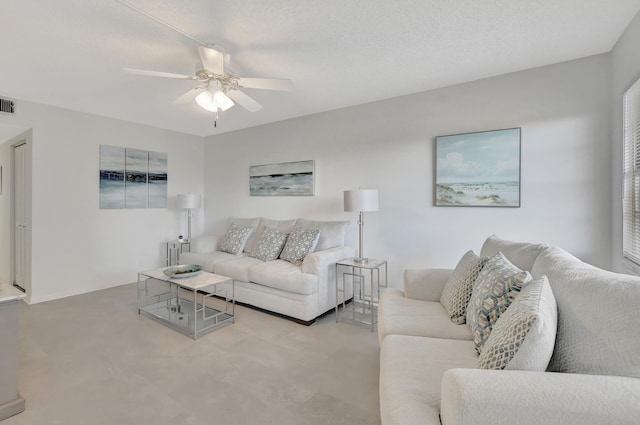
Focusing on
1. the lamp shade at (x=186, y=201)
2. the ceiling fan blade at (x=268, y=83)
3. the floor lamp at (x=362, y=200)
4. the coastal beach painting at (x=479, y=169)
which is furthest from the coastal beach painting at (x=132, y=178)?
the coastal beach painting at (x=479, y=169)

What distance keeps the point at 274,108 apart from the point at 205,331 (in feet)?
9.05

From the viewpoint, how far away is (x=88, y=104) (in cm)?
370

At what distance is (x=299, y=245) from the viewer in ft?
11.8

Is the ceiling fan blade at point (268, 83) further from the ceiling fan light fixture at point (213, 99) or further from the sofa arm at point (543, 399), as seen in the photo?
the sofa arm at point (543, 399)

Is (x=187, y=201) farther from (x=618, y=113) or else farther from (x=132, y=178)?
(x=618, y=113)

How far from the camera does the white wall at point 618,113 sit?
204 centimetres

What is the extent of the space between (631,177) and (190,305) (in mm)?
4254

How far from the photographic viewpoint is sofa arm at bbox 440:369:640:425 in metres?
0.81

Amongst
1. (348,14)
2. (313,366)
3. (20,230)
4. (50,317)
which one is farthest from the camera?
(20,230)

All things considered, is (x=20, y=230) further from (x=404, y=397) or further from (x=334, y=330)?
(x=404, y=397)

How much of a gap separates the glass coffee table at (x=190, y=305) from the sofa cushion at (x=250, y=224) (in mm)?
764

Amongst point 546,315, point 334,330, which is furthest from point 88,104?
point 546,315

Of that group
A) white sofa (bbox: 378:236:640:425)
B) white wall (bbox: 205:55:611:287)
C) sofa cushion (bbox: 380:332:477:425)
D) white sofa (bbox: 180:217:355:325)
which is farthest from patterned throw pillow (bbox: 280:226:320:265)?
white sofa (bbox: 378:236:640:425)

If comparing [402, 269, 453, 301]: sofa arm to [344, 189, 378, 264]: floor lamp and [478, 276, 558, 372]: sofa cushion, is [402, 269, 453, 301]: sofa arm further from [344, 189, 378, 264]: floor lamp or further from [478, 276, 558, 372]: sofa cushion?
[478, 276, 558, 372]: sofa cushion
